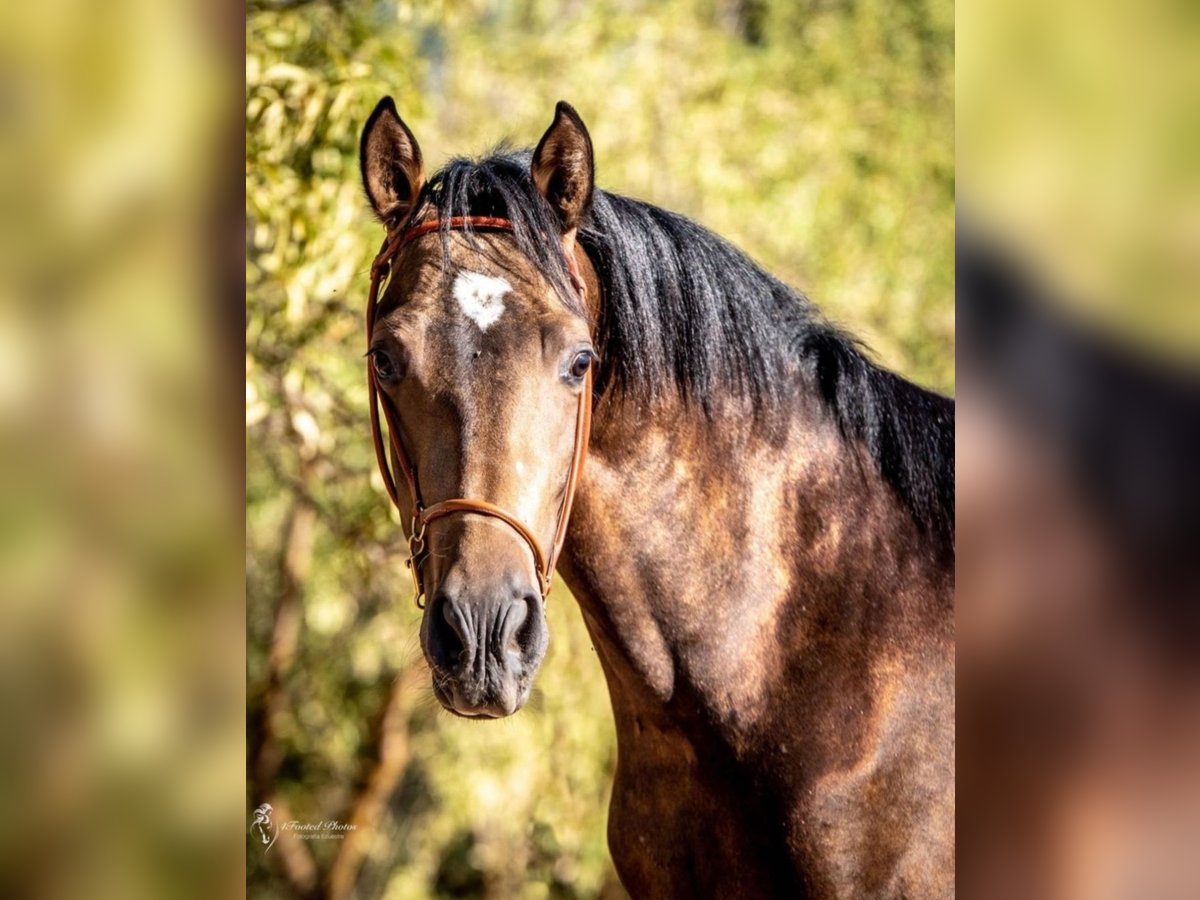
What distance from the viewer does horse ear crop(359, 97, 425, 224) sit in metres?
1.82

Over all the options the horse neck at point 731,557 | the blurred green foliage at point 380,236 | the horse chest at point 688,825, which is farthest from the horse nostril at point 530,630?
the blurred green foliage at point 380,236

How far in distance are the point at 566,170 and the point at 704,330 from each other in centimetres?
33

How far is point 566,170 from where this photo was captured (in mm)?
1815

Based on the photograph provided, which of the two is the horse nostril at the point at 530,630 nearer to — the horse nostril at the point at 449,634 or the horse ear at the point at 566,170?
the horse nostril at the point at 449,634

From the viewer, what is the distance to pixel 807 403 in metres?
1.91

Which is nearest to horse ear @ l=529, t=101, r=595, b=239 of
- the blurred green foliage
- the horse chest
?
the horse chest

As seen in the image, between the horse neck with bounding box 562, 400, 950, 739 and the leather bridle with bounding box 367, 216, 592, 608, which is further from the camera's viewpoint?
the horse neck with bounding box 562, 400, 950, 739

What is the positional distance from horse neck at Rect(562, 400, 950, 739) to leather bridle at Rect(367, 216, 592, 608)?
0.28 ft

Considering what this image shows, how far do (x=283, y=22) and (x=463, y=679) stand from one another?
1659 mm

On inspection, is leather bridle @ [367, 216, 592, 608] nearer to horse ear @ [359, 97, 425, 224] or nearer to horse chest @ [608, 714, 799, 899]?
horse ear @ [359, 97, 425, 224]
